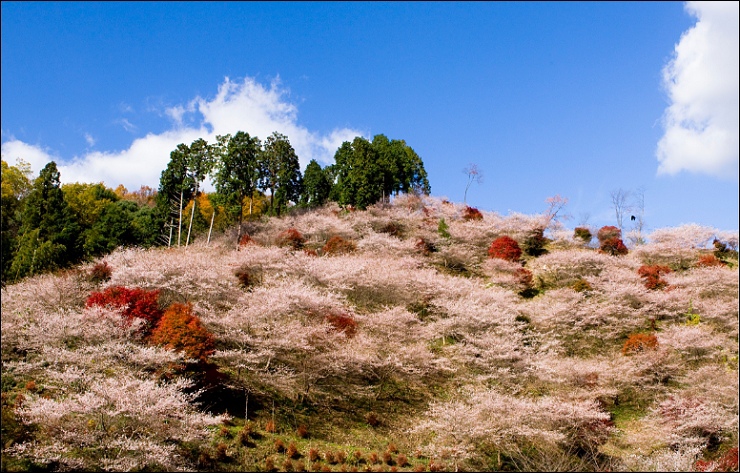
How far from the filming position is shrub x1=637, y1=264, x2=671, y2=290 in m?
33.7

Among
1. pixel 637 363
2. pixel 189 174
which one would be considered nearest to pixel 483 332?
pixel 637 363

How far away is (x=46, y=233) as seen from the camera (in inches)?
1278

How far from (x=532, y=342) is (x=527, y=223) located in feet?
73.1

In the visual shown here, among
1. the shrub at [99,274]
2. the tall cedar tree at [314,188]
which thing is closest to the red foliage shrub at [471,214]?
the tall cedar tree at [314,188]

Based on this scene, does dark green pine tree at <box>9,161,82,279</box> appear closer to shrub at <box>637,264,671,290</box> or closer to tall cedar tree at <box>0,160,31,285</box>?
tall cedar tree at <box>0,160,31,285</box>

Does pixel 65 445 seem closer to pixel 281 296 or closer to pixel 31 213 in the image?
pixel 281 296

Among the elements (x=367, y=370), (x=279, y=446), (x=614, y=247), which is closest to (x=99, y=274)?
(x=279, y=446)

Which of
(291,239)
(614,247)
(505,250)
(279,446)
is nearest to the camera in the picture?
(279,446)

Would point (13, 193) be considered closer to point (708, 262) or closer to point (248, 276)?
point (248, 276)

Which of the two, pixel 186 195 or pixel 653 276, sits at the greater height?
pixel 186 195

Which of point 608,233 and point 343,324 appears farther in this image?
point 608,233

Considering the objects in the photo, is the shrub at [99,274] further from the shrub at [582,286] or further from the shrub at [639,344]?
the shrub at [582,286]

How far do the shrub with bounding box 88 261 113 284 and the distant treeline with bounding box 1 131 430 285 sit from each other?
5480 millimetres

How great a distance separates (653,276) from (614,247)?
9.16 metres
